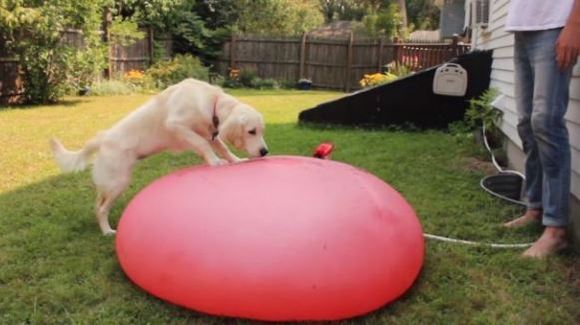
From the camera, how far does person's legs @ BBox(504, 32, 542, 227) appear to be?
3.63 m

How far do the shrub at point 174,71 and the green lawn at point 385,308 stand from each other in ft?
40.7

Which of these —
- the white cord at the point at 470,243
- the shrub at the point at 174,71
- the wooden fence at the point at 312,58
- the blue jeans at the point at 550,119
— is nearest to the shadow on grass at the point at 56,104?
the shrub at the point at 174,71

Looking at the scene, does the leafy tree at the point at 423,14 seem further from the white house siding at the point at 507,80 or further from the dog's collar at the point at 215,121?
the dog's collar at the point at 215,121

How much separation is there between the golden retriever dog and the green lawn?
47 cm

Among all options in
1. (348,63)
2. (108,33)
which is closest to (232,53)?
(348,63)

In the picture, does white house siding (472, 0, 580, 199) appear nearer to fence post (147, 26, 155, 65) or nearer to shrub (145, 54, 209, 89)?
shrub (145, 54, 209, 89)

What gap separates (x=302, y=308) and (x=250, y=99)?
1328 centimetres

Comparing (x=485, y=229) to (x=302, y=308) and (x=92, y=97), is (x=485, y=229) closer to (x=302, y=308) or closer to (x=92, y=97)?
(x=302, y=308)

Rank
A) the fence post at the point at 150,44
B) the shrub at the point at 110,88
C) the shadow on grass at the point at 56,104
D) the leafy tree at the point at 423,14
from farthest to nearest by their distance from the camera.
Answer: the leafy tree at the point at 423,14, the fence post at the point at 150,44, the shrub at the point at 110,88, the shadow on grass at the point at 56,104

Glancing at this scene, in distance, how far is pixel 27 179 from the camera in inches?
224

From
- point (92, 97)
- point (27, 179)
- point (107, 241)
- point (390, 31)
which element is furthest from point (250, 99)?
point (390, 31)

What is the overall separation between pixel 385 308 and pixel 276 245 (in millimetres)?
694

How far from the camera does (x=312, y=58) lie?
22062 millimetres

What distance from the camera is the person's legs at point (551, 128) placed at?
3168mm
